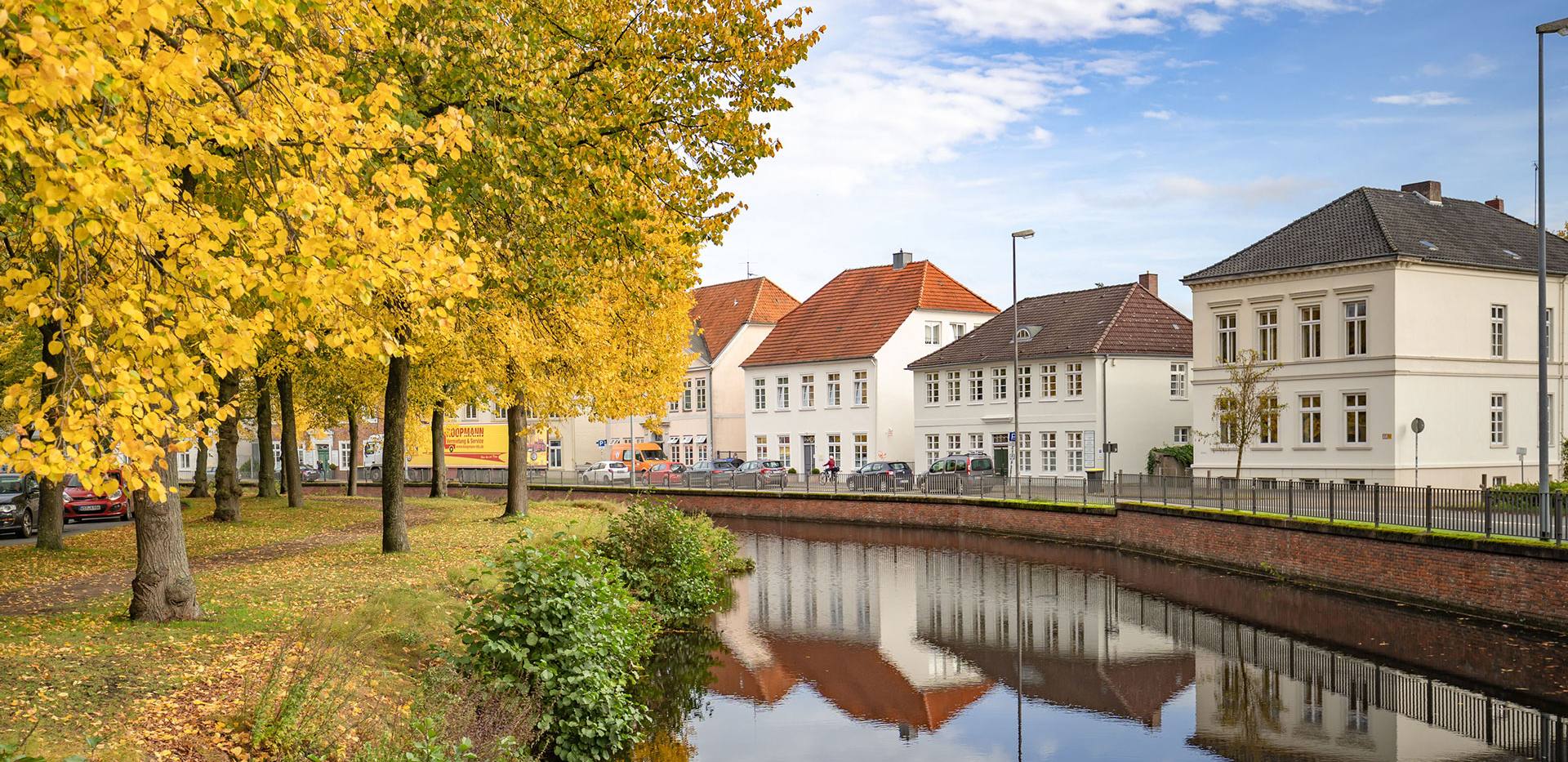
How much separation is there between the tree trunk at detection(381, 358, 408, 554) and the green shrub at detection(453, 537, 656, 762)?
26.7ft

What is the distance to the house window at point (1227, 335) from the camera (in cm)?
4175

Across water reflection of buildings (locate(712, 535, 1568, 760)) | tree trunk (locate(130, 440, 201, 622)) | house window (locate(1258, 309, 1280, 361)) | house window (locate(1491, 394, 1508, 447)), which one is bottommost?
water reflection of buildings (locate(712, 535, 1568, 760))

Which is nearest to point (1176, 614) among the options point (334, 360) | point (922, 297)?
point (334, 360)

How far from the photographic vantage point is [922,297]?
202 feet

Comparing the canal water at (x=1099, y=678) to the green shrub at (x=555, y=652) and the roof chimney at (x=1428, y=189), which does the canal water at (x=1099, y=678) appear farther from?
the roof chimney at (x=1428, y=189)

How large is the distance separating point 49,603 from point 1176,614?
16.9m

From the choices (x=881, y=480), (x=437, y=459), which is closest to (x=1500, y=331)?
(x=881, y=480)

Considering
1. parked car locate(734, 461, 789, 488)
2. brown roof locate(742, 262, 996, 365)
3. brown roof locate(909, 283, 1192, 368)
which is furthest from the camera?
brown roof locate(742, 262, 996, 365)

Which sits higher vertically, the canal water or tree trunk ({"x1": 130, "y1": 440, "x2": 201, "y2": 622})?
tree trunk ({"x1": 130, "y1": 440, "x2": 201, "y2": 622})

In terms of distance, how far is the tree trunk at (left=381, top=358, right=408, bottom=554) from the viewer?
20453 millimetres

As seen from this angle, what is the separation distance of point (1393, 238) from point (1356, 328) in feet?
9.50

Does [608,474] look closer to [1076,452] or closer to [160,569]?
[1076,452]

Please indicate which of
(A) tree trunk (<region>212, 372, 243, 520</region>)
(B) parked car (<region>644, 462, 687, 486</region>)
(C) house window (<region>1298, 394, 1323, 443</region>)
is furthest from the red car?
(C) house window (<region>1298, 394, 1323, 443</region>)

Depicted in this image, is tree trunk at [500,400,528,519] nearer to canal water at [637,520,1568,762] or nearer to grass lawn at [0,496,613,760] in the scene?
canal water at [637,520,1568,762]
